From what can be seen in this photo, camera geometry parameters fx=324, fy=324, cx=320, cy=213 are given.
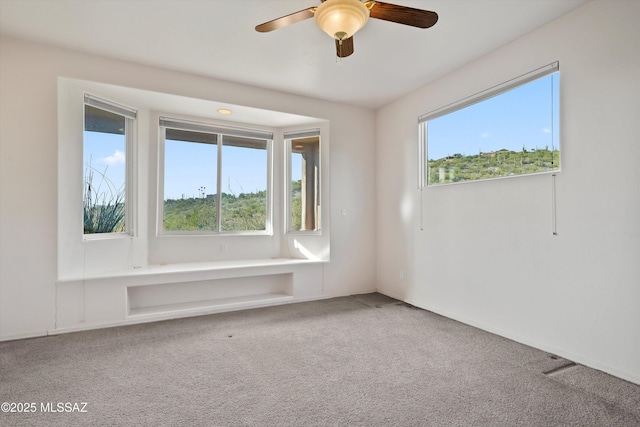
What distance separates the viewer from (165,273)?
3545 millimetres

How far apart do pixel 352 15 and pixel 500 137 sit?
208cm

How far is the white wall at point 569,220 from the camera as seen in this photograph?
2.23 m

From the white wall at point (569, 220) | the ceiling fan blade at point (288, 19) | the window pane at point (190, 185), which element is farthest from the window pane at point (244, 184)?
the ceiling fan blade at point (288, 19)

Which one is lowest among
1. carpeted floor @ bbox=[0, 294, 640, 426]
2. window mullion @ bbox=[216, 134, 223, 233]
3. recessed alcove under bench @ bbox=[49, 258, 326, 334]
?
carpeted floor @ bbox=[0, 294, 640, 426]

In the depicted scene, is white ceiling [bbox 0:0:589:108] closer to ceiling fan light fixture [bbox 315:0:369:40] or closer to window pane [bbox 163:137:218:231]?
ceiling fan light fixture [bbox 315:0:369:40]

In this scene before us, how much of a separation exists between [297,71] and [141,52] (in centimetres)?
154

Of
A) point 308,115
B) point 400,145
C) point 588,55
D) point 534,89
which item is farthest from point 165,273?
point 588,55

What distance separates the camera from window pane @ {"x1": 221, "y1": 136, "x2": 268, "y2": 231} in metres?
4.61

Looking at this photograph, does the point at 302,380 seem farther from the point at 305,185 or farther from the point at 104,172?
the point at 104,172

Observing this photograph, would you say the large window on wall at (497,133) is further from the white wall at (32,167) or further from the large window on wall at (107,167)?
the large window on wall at (107,167)

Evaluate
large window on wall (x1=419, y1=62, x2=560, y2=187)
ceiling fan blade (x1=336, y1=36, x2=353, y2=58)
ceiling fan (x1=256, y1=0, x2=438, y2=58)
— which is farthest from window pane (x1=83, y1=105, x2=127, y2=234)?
large window on wall (x1=419, y1=62, x2=560, y2=187)

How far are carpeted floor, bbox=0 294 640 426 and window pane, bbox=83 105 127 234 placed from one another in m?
1.22

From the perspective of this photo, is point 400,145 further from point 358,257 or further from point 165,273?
point 165,273

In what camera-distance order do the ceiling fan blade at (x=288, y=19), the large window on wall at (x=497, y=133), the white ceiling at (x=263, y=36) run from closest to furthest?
1. the ceiling fan blade at (x=288, y=19)
2. the white ceiling at (x=263, y=36)
3. the large window on wall at (x=497, y=133)
